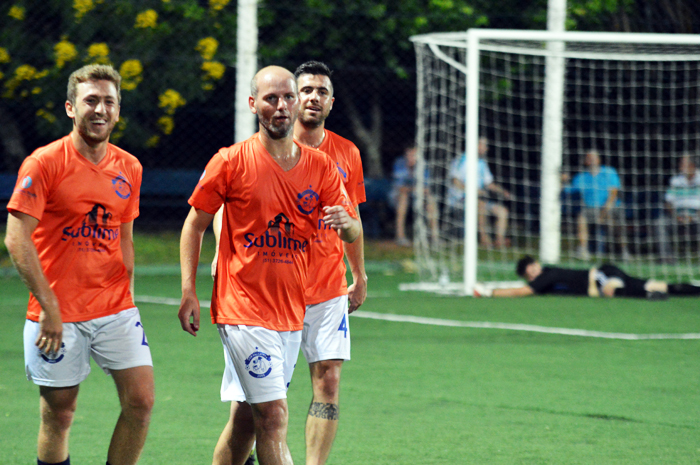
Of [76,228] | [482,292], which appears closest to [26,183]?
[76,228]

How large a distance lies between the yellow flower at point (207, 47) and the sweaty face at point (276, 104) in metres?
11.1

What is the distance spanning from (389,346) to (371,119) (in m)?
11.8

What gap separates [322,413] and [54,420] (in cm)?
118

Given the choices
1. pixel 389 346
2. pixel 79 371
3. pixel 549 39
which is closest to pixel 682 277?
pixel 549 39

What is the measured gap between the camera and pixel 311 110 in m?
4.56

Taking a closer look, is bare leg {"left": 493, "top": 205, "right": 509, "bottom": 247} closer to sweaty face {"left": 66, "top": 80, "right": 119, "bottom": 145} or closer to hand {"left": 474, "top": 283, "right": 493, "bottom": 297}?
hand {"left": 474, "top": 283, "right": 493, "bottom": 297}

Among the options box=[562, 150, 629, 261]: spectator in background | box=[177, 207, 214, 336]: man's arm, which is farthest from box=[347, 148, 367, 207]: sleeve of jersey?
box=[562, 150, 629, 261]: spectator in background

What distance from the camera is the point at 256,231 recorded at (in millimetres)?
3736

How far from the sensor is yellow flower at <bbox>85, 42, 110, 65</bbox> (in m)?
13.7

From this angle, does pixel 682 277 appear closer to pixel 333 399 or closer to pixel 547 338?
pixel 547 338

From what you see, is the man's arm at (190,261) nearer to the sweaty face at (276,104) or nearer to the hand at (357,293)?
the sweaty face at (276,104)

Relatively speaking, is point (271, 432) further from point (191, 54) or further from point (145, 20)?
point (191, 54)

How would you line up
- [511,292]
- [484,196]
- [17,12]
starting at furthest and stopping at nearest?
[484,196]
[17,12]
[511,292]

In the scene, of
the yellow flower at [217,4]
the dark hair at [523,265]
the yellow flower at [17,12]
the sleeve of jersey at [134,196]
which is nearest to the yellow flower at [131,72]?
the yellow flower at [217,4]
